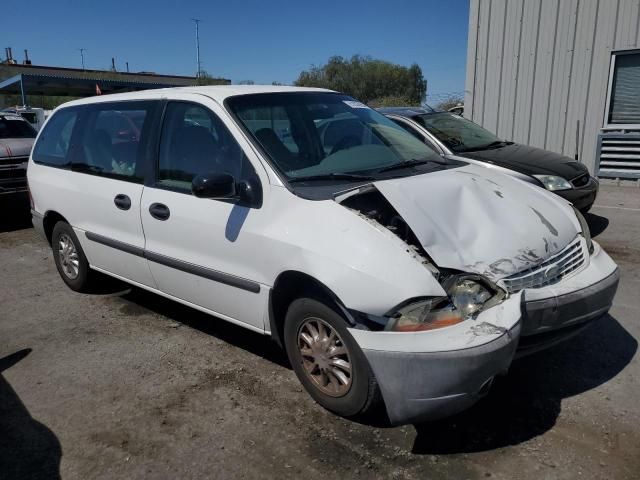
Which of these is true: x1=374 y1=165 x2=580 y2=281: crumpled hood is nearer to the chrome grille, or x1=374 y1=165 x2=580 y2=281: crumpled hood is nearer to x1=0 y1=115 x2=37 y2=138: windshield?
the chrome grille

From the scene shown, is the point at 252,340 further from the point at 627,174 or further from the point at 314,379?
the point at 627,174

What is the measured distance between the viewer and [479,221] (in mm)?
3014

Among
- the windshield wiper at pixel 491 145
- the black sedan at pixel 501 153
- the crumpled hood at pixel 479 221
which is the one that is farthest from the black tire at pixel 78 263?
the windshield wiper at pixel 491 145

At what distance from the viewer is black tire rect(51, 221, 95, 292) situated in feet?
16.4

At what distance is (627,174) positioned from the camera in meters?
10.7

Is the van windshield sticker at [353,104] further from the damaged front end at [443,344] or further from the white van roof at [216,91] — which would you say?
the damaged front end at [443,344]

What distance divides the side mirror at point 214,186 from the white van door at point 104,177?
1.00 m

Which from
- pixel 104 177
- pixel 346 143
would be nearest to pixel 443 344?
pixel 346 143

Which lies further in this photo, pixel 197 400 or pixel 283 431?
pixel 197 400

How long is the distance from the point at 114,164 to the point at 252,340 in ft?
5.78

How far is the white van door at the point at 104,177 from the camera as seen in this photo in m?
4.12

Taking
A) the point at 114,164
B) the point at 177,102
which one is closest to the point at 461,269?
the point at 177,102

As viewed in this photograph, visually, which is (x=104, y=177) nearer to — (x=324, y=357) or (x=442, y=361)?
(x=324, y=357)

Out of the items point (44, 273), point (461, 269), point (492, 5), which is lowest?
point (44, 273)
